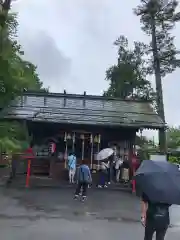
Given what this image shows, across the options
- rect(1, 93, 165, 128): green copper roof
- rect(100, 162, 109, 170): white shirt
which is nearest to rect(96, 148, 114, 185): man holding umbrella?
rect(100, 162, 109, 170): white shirt

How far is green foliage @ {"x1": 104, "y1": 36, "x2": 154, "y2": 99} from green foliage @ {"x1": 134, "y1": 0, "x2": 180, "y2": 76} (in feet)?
3.82

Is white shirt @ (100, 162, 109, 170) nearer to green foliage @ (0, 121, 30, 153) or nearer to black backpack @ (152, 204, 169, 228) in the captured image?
green foliage @ (0, 121, 30, 153)

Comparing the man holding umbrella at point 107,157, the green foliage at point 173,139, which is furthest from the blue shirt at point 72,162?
the green foliage at point 173,139

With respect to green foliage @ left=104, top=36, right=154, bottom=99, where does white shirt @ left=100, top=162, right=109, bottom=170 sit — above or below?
below

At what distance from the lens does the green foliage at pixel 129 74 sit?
33.2m

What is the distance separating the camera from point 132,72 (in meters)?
36.0

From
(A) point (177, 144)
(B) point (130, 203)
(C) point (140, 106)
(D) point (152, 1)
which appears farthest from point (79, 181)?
(A) point (177, 144)

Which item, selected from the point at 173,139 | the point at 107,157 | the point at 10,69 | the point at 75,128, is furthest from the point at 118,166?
the point at 173,139

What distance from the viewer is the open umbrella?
615 centimetres

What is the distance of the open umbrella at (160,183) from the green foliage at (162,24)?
26328mm

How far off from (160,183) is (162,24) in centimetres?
2808

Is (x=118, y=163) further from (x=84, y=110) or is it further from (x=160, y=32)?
(x=160, y=32)

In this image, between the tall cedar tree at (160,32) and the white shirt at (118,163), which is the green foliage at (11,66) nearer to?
the white shirt at (118,163)

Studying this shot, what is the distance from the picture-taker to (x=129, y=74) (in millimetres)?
36500
